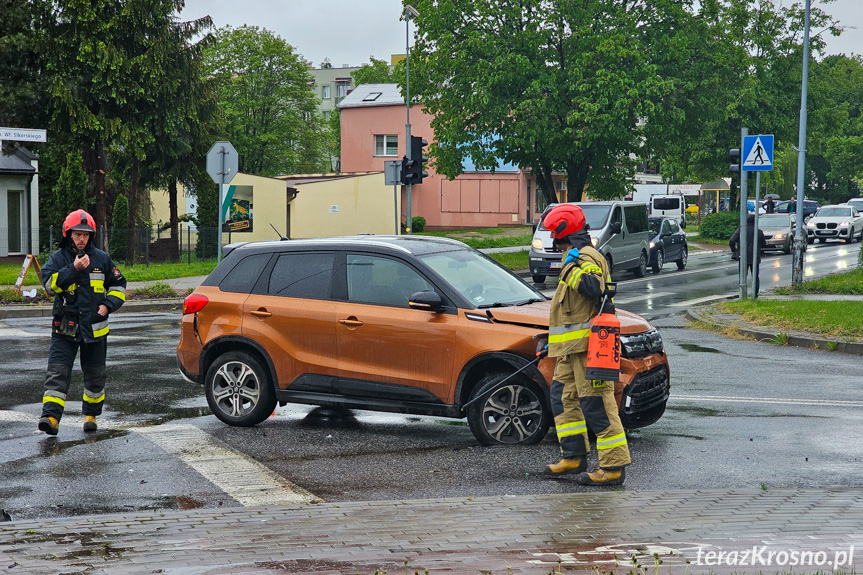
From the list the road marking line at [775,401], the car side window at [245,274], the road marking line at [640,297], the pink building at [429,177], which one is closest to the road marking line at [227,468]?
the car side window at [245,274]

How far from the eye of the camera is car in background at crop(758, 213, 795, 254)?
120ft

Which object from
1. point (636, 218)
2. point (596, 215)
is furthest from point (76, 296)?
point (636, 218)

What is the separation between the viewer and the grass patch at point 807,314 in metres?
14.7

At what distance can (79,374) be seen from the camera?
11.6 meters

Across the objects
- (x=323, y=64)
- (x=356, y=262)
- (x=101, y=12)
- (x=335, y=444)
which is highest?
(x=323, y=64)

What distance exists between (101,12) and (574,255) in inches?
1138

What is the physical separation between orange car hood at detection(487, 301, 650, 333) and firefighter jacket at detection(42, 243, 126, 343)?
3350 mm

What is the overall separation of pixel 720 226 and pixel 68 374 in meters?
42.8

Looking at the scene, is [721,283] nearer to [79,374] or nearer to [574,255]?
[79,374]

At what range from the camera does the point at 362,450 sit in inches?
310

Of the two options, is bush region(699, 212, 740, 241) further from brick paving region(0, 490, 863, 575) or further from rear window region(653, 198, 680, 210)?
brick paving region(0, 490, 863, 575)

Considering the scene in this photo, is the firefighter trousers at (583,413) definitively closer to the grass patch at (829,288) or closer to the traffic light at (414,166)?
the grass patch at (829,288)

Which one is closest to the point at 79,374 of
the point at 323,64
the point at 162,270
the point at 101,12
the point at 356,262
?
the point at 356,262

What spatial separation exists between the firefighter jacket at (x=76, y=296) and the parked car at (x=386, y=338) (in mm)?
794
